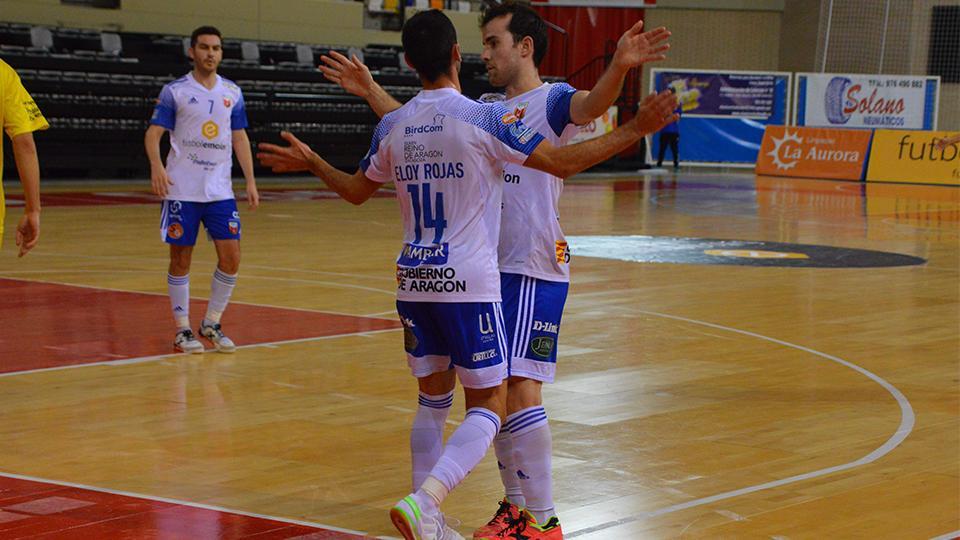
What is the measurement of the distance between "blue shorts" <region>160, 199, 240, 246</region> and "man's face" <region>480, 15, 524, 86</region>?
14.1 ft

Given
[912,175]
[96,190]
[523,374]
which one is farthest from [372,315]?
[912,175]

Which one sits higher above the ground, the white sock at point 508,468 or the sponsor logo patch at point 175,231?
the sponsor logo patch at point 175,231

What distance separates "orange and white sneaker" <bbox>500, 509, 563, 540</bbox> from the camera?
15.0 feet

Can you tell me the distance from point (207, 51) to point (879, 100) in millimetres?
27235

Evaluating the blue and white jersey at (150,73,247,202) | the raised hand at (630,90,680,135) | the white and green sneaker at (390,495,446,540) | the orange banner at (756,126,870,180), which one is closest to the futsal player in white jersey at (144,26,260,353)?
the blue and white jersey at (150,73,247,202)

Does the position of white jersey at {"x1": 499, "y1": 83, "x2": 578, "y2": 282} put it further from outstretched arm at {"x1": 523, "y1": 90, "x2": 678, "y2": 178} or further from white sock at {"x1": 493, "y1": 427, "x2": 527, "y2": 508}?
white sock at {"x1": 493, "y1": 427, "x2": 527, "y2": 508}

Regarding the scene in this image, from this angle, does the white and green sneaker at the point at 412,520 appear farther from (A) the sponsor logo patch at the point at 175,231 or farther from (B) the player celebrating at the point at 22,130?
(A) the sponsor logo patch at the point at 175,231

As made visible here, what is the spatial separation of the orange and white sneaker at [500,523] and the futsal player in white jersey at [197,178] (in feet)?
14.5

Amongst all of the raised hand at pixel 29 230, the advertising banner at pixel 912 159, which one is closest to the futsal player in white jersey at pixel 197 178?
the raised hand at pixel 29 230

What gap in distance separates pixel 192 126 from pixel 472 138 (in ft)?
16.3

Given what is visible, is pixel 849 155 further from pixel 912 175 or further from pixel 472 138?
pixel 472 138

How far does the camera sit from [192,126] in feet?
29.4

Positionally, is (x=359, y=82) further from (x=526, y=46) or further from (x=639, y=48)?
(x=639, y=48)

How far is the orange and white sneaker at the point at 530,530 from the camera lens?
457cm
